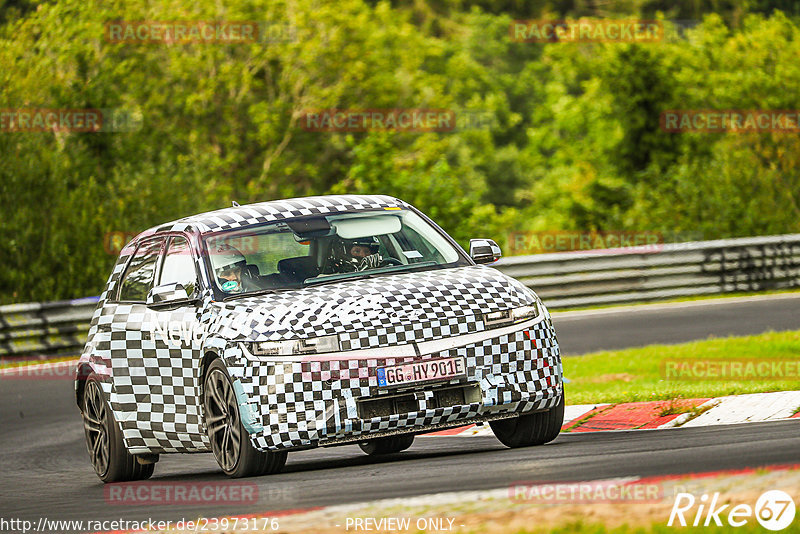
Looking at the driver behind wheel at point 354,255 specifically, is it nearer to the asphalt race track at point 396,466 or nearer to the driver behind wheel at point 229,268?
the driver behind wheel at point 229,268

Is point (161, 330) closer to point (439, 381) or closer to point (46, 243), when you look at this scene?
point (439, 381)

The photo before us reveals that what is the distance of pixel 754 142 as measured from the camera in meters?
37.5

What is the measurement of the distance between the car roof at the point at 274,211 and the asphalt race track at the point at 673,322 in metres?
8.09

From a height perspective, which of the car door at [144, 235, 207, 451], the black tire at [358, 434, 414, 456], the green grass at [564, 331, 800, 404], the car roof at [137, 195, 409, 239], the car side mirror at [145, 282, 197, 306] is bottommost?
the green grass at [564, 331, 800, 404]

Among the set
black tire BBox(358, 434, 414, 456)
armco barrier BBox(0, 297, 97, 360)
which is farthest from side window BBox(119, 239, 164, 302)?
armco barrier BBox(0, 297, 97, 360)

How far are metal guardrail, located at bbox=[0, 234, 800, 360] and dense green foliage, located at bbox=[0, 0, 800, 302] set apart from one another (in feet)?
15.7

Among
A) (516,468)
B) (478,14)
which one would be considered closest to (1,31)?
(516,468)

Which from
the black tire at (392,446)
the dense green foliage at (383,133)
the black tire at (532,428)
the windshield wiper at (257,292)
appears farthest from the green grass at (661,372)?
the dense green foliage at (383,133)

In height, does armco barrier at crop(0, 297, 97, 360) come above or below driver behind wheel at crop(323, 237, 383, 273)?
below

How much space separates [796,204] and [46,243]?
15.5 meters

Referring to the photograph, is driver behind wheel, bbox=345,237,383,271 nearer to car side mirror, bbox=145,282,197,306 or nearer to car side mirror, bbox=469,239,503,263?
car side mirror, bbox=469,239,503,263

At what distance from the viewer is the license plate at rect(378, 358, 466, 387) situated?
8.43 m

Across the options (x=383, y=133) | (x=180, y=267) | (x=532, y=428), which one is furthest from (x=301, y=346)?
(x=383, y=133)

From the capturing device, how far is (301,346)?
8453mm
